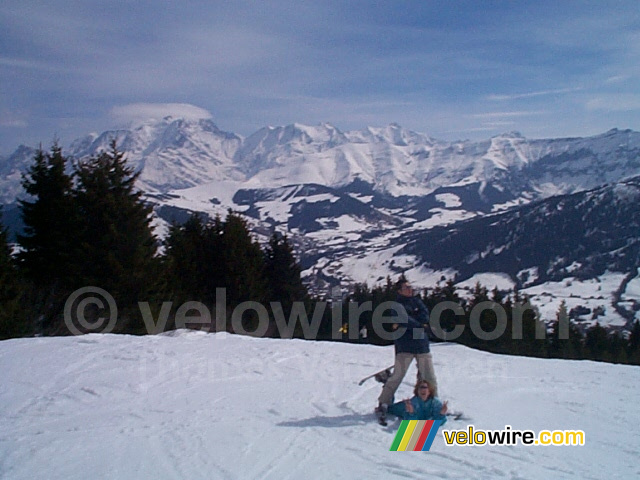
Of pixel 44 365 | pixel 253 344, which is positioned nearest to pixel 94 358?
pixel 44 365

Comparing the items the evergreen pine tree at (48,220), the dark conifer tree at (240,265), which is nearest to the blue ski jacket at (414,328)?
the evergreen pine tree at (48,220)

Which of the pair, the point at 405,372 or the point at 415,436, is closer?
the point at 415,436

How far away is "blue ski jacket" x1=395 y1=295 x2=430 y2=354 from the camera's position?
6898mm

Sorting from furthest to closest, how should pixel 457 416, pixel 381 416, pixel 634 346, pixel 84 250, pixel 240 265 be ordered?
pixel 634 346, pixel 240 265, pixel 84 250, pixel 457 416, pixel 381 416

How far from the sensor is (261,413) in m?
7.35

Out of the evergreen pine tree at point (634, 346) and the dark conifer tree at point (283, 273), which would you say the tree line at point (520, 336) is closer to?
the evergreen pine tree at point (634, 346)

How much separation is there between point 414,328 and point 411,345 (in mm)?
244

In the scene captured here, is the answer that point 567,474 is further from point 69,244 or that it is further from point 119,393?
point 69,244

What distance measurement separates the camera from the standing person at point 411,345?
6910 mm

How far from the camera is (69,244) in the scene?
18.4 metres

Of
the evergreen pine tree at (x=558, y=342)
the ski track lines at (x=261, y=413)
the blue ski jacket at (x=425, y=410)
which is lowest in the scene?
the evergreen pine tree at (x=558, y=342)

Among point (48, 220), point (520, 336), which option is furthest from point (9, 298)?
point (520, 336)

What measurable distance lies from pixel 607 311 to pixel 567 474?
11355 cm

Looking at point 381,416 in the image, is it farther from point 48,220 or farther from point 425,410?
point 48,220
